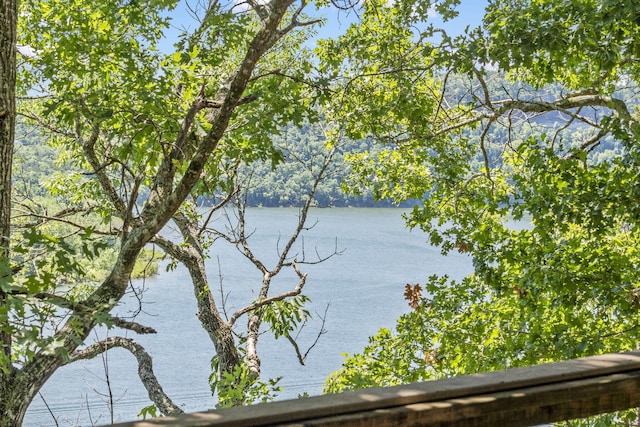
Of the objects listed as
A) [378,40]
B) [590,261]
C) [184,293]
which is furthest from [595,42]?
[184,293]

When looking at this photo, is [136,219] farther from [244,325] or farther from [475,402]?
[244,325]

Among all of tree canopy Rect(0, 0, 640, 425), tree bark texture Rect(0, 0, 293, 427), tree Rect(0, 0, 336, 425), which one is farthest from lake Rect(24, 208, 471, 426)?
tree bark texture Rect(0, 0, 293, 427)

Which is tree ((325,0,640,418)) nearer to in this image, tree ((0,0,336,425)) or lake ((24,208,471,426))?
tree ((0,0,336,425))

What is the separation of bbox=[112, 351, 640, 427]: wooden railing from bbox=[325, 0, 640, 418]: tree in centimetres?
188

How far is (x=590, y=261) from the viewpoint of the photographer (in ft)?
14.5

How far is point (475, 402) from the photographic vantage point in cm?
89

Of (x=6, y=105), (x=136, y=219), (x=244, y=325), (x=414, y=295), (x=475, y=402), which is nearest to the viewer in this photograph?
(x=475, y=402)

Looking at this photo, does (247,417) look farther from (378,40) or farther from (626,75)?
(626,75)

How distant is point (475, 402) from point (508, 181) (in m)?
6.85

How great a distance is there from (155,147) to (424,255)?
3582cm

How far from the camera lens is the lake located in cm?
2125

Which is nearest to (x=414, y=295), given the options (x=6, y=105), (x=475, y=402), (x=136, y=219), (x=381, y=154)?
(x=381, y=154)

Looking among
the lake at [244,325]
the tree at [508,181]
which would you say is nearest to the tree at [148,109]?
the tree at [508,181]

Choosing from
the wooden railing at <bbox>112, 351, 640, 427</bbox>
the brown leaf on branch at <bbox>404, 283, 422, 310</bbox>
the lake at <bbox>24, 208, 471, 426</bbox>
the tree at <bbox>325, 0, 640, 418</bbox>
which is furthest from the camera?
the lake at <bbox>24, 208, 471, 426</bbox>
